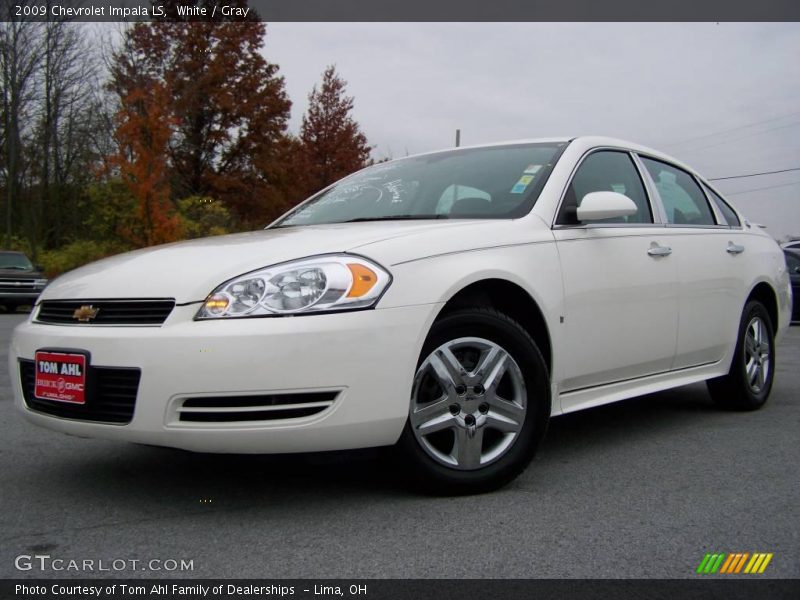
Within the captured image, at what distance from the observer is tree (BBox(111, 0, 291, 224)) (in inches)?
1164

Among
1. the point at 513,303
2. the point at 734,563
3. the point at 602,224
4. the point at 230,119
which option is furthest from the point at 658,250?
the point at 230,119

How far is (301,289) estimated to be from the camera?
290cm

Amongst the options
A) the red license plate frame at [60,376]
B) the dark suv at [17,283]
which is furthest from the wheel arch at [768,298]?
the dark suv at [17,283]

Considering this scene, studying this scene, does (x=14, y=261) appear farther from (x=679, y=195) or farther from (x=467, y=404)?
(x=467, y=404)

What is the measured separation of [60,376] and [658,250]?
2889mm

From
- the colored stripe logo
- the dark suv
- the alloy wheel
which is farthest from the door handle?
the dark suv

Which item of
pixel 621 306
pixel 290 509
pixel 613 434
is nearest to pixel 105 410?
pixel 290 509

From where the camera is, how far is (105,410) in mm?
2926

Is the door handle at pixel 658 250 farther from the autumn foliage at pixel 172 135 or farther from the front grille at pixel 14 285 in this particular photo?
the autumn foliage at pixel 172 135

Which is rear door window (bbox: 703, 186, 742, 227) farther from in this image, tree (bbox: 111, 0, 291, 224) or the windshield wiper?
tree (bbox: 111, 0, 291, 224)

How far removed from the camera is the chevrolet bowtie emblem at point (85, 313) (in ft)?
10.1

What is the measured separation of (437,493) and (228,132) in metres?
29.6

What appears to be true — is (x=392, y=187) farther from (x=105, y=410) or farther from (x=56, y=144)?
(x=56, y=144)

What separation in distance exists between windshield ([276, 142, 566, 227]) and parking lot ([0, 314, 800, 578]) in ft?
3.91
